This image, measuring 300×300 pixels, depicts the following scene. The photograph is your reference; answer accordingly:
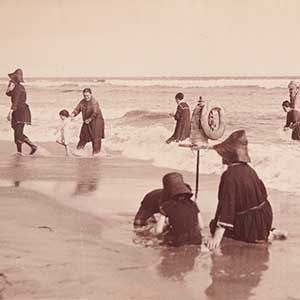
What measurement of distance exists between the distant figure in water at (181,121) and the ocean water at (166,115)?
0.08 feet

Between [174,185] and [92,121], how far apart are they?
43 centimetres

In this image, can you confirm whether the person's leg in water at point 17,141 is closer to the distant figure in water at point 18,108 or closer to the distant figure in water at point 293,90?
the distant figure in water at point 18,108

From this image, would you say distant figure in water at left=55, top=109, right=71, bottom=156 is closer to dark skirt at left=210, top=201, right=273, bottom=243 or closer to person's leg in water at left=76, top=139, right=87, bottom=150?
person's leg in water at left=76, top=139, right=87, bottom=150

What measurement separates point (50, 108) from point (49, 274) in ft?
2.56

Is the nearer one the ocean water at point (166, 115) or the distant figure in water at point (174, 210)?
the distant figure in water at point (174, 210)

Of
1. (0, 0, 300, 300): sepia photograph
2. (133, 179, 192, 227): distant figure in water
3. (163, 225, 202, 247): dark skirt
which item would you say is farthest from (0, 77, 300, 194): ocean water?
(163, 225, 202, 247): dark skirt

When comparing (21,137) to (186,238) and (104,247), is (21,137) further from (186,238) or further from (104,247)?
(186,238)

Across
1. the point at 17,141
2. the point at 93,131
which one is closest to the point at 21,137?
the point at 17,141

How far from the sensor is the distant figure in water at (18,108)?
256 centimetres

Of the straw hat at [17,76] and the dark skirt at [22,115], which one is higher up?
the straw hat at [17,76]

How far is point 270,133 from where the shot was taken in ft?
8.21

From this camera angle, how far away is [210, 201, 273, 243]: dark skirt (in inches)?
89.1

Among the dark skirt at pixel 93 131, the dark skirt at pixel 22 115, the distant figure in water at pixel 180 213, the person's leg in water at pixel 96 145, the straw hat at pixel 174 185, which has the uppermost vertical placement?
the dark skirt at pixel 22 115

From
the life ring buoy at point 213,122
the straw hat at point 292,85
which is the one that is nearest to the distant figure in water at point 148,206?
the life ring buoy at point 213,122
